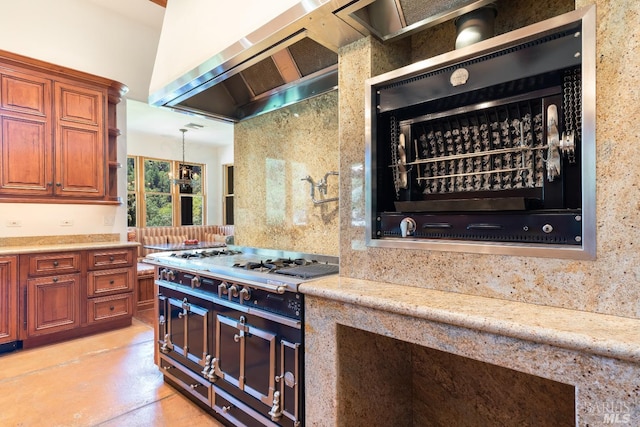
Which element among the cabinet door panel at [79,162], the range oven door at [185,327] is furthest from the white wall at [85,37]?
the range oven door at [185,327]

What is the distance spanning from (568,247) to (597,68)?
1.87 ft

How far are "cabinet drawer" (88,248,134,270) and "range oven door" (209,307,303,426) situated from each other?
2.31m

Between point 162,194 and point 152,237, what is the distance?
151 cm

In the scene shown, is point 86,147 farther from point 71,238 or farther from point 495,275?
point 495,275

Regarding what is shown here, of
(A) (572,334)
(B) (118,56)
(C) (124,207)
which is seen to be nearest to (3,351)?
(C) (124,207)

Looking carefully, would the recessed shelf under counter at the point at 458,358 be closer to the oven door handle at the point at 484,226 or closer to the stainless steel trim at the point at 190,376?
the oven door handle at the point at 484,226

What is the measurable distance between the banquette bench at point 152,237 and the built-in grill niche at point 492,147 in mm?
3969

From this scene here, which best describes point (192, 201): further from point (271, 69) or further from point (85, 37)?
point (271, 69)

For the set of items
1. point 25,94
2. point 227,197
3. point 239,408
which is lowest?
point 239,408

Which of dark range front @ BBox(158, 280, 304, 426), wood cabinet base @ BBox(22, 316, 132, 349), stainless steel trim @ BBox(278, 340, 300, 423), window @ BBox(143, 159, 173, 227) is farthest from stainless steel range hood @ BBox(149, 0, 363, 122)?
window @ BBox(143, 159, 173, 227)

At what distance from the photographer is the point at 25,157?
3.28 metres

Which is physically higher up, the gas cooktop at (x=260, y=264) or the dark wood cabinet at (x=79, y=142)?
the dark wood cabinet at (x=79, y=142)

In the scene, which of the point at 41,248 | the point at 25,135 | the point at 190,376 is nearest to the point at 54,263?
the point at 41,248

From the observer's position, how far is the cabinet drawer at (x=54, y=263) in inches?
123
